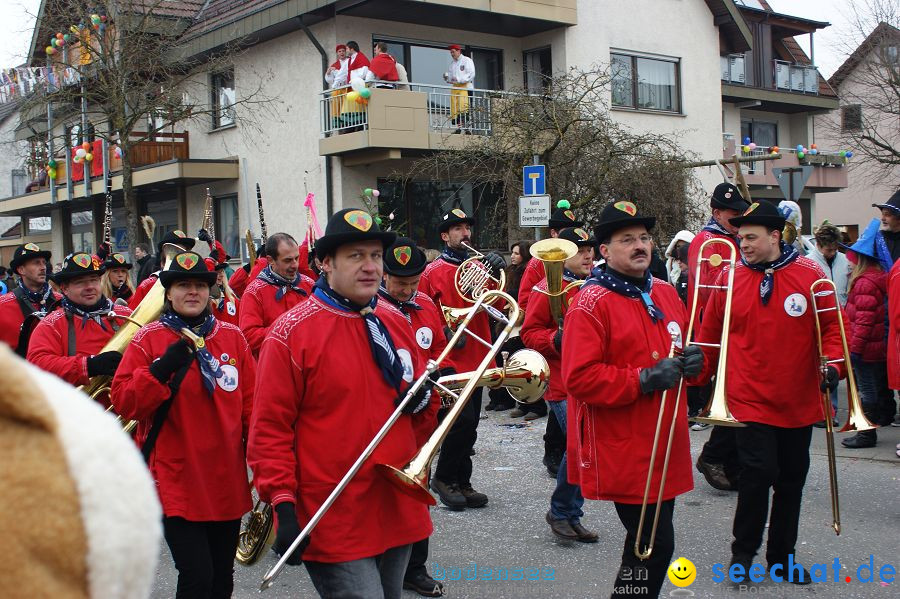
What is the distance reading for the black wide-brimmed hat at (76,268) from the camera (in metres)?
6.08

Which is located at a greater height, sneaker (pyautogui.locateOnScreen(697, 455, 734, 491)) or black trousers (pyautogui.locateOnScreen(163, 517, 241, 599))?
black trousers (pyautogui.locateOnScreen(163, 517, 241, 599))

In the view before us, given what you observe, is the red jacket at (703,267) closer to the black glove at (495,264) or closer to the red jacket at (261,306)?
the black glove at (495,264)

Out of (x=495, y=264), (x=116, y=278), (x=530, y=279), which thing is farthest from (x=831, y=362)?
(x=116, y=278)

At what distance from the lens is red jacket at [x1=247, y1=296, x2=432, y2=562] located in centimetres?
346

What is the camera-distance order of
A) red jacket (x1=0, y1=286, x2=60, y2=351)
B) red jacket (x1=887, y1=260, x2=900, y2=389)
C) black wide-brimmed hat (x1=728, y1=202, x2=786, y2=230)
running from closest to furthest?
1. black wide-brimmed hat (x1=728, y1=202, x2=786, y2=230)
2. red jacket (x1=887, y1=260, x2=900, y2=389)
3. red jacket (x1=0, y1=286, x2=60, y2=351)

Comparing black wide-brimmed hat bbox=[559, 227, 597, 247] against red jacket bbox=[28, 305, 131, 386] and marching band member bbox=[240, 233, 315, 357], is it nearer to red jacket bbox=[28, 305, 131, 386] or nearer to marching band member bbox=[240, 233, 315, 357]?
marching band member bbox=[240, 233, 315, 357]

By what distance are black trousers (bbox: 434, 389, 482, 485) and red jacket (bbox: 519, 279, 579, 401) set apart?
57cm

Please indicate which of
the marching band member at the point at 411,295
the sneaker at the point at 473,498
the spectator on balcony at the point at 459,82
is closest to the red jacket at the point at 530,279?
the marching band member at the point at 411,295

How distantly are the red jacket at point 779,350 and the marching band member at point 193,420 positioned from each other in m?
2.60

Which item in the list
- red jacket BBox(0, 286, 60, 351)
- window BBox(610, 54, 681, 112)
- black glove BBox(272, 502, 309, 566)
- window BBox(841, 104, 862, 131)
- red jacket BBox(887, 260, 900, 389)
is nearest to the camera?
black glove BBox(272, 502, 309, 566)

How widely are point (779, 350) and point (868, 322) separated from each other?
4719mm

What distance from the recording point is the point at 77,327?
5980 mm

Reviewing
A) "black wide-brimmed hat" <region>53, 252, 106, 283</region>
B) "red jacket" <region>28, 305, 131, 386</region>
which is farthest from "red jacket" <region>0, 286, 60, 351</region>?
"red jacket" <region>28, 305, 131, 386</region>

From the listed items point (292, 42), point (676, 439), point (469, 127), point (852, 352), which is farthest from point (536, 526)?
point (292, 42)
